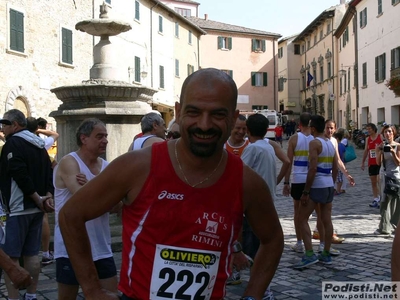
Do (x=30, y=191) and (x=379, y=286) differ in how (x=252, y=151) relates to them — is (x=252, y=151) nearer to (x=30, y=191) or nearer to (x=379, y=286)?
(x=379, y=286)

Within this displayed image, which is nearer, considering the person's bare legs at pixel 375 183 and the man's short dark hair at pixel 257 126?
the man's short dark hair at pixel 257 126

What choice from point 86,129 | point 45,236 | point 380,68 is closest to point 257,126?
point 86,129

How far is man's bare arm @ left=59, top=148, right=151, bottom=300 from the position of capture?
7.89 feet

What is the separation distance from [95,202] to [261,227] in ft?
2.61

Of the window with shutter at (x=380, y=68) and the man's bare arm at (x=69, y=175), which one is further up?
the window with shutter at (x=380, y=68)

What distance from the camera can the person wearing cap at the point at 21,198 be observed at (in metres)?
5.35

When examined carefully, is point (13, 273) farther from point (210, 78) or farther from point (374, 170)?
point (374, 170)

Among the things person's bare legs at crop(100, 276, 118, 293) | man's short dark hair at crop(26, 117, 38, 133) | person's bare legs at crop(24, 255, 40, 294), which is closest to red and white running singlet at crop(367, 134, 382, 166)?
man's short dark hair at crop(26, 117, 38, 133)

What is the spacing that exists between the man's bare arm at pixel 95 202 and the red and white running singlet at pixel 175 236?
59mm

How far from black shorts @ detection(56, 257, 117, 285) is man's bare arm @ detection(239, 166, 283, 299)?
2.03 m

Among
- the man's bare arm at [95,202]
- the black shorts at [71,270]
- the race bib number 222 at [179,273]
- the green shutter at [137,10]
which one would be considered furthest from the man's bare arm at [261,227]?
the green shutter at [137,10]

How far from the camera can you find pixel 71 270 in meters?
4.32

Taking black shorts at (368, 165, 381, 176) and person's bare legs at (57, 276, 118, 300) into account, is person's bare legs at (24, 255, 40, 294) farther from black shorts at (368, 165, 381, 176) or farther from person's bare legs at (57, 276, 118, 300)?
black shorts at (368, 165, 381, 176)

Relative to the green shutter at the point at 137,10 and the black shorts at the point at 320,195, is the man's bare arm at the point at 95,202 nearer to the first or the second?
the black shorts at the point at 320,195
